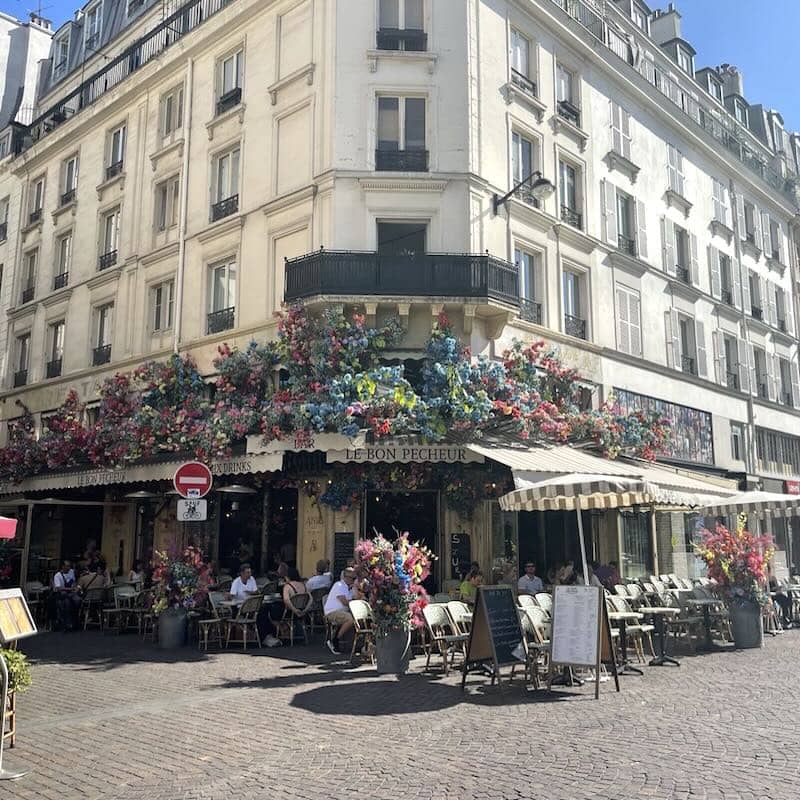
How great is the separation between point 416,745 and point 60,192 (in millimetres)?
23814

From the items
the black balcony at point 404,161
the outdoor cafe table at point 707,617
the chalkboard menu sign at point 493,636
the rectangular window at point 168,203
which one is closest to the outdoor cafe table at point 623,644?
the chalkboard menu sign at point 493,636

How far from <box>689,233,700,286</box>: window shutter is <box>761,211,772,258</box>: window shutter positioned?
6.17 meters

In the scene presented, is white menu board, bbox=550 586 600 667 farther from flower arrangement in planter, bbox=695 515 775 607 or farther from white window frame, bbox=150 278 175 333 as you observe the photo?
white window frame, bbox=150 278 175 333

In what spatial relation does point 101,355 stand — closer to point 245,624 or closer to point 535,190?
point 245,624

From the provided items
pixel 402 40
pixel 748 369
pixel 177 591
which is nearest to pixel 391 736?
pixel 177 591

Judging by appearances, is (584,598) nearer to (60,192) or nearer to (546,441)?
(546,441)

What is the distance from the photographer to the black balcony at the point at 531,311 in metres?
17.5

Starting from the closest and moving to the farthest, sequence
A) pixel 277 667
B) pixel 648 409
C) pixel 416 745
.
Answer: pixel 416 745 → pixel 277 667 → pixel 648 409

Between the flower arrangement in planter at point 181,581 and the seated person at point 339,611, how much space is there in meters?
2.20

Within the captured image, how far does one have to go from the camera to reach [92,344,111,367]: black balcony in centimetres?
2186

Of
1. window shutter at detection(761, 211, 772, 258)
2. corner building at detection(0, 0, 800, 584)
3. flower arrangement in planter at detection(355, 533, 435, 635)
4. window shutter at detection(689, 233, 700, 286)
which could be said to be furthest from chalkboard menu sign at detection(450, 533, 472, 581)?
window shutter at detection(761, 211, 772, 258)

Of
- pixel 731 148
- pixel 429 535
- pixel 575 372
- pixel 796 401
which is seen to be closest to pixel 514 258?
pixel 575 372

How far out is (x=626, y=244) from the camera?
2138 cm

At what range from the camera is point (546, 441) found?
15.7m
